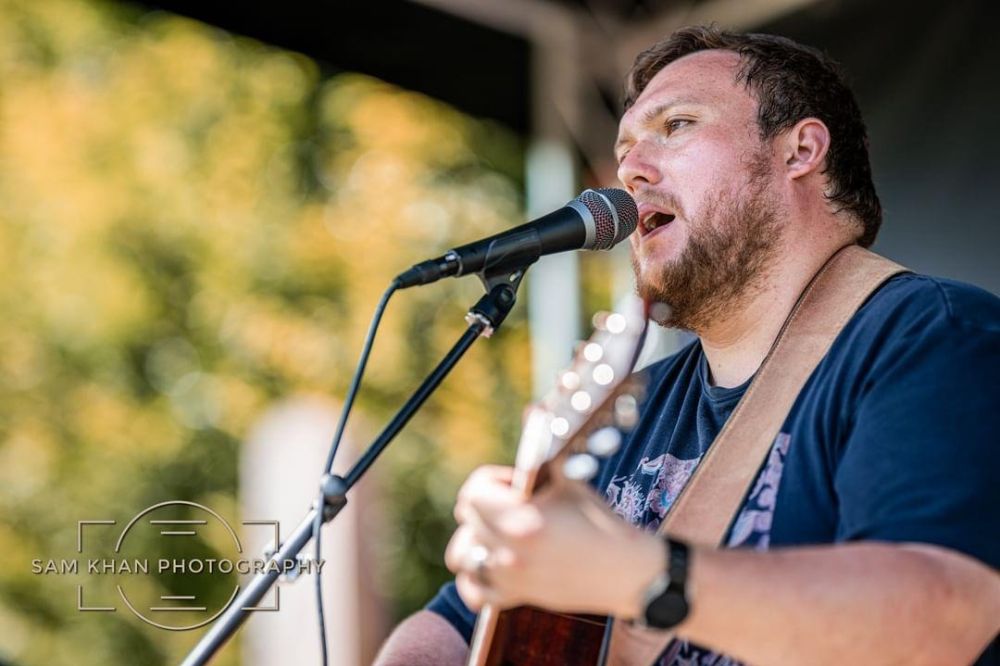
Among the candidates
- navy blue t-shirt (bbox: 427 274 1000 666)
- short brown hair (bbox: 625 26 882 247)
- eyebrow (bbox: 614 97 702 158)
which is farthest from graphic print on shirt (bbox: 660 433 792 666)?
eyebrow (bbox: 614 97 702 158)

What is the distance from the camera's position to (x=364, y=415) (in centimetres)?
1105

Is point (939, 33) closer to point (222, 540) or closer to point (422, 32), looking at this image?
point (422, 32)

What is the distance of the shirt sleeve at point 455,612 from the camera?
98.1 inches

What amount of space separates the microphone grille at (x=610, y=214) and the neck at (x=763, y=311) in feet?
1.32

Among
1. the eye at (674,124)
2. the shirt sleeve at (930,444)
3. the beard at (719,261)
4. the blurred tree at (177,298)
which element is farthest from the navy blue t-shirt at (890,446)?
the blurred tree at (177,298)

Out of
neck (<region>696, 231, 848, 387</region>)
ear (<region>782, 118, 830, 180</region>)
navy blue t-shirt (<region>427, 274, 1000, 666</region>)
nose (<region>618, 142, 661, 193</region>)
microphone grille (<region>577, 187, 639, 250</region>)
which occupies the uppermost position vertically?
ear (<region>782, 118, 830, 180</region>)

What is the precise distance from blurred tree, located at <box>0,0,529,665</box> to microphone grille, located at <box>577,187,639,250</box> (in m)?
9.37

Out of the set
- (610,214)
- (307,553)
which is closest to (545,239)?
(610,214)

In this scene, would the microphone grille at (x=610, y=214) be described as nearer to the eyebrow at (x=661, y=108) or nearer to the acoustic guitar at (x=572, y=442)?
the acoustic guitar at (x=572, y=442)

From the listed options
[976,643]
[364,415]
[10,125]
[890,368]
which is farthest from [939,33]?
[10,125]

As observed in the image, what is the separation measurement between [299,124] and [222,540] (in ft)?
15.4

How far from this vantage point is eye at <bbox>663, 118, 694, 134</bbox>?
8.48 feet

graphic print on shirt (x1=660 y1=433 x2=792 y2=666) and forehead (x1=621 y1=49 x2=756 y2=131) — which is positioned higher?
forehead (x1=621 y1=49 x2=756 y2=131)

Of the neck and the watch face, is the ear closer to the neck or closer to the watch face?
the neck
